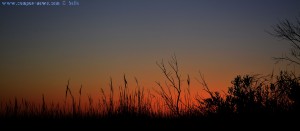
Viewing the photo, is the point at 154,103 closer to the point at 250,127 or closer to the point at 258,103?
the point at 258,103

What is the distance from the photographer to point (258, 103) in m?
7.23

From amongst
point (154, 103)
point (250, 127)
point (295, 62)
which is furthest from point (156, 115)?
point (295, 62)

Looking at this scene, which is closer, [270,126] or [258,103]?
[270,126]

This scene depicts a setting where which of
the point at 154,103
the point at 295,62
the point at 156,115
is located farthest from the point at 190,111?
the point at 295,62

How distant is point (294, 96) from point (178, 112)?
264 cm

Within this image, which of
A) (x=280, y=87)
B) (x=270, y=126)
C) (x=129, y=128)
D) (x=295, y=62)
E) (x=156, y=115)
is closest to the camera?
(x=270, y=126)

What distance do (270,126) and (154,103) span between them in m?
4.72

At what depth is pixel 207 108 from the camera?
8.24 m

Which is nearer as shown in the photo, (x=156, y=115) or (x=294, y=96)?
(x=294, y=96)

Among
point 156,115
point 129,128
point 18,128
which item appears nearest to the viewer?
point 129,128

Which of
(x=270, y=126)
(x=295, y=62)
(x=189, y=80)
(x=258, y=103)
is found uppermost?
(x=295, y=62)

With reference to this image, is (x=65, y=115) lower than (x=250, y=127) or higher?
higher

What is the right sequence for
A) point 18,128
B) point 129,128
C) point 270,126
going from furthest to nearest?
1. point 18,128
2. point 129,128
3. point 270,126

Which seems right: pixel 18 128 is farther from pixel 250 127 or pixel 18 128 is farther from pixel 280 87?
pixel 280 87
